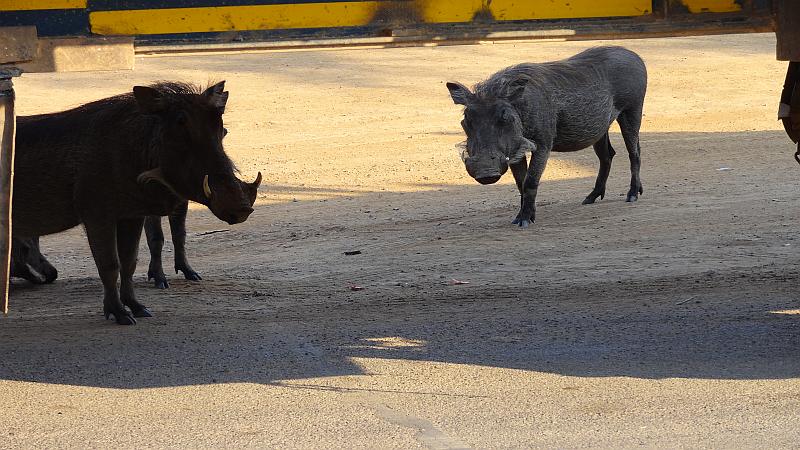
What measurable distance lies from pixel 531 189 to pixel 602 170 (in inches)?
62.3

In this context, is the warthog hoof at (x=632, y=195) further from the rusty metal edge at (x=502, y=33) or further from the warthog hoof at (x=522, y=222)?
the rusty metal edge at (x=502, y=33)

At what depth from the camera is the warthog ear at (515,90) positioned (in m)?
11.8

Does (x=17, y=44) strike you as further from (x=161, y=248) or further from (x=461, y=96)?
(x=461, y=96)

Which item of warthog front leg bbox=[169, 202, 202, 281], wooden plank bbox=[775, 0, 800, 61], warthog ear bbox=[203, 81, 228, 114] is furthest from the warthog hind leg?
warthog ear bbox=[203, 81, 228, 114]

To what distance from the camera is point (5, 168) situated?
6.50m

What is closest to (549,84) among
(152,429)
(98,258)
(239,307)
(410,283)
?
(410,283)

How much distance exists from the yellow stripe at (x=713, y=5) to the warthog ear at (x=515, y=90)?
11.8 feet

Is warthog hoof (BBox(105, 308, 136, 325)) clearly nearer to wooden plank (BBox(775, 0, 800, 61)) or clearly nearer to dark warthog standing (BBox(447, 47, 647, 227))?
dark warthog standing (BBox(447, 47, 647, 227))

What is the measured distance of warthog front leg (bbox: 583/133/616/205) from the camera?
13181 mm

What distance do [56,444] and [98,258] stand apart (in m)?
2.42

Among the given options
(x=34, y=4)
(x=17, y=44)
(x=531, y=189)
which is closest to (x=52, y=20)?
(x=34, y=4)

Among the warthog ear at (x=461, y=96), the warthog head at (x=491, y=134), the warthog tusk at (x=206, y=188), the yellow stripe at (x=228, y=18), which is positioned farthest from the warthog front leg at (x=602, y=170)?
the warthog tusk at (x=206, y=188)

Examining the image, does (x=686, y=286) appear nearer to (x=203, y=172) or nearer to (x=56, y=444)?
(x=203, y=172)

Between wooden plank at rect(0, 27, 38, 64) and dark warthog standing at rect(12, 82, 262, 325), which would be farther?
dark warthog standing at rect(12, 82, 262, 325)
